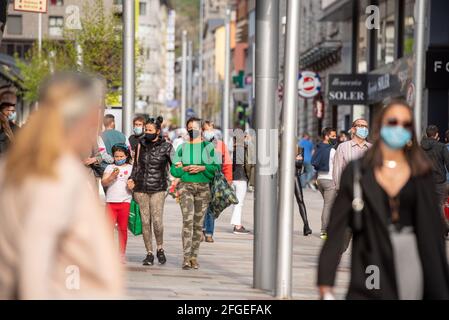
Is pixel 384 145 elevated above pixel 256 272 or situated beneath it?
elevated above

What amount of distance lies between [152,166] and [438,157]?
6731mm

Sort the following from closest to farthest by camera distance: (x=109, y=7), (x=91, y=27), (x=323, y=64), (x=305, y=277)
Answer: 1. (x=305, y=277)
2. (x=109, y=7)
3. (x=91, y=27)
4. (x=323, y=64)

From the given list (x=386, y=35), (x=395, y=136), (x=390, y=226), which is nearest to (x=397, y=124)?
(x=395, y=136)

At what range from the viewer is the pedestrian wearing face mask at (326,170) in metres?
20.8

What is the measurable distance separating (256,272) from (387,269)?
7466 mm

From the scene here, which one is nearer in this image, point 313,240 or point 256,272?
point 256,272

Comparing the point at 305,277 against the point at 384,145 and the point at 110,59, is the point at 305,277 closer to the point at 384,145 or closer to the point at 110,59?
the point at 384,145

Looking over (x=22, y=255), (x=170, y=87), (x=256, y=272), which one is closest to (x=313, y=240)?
(x=256, y=272)

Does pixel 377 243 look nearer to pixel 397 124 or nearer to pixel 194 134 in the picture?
pixel 397 124

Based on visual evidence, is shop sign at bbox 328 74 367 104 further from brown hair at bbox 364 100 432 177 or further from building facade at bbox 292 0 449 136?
brown hair at bbox 364 100 432 177

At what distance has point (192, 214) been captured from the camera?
641 inches

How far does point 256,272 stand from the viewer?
46.2 feet

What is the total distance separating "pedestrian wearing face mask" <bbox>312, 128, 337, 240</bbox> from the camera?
20.8 meters

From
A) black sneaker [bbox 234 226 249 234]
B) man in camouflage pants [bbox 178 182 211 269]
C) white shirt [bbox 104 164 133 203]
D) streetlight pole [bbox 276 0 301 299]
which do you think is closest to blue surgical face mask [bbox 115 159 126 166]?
white shirt [bbox 104 164 133 203]
